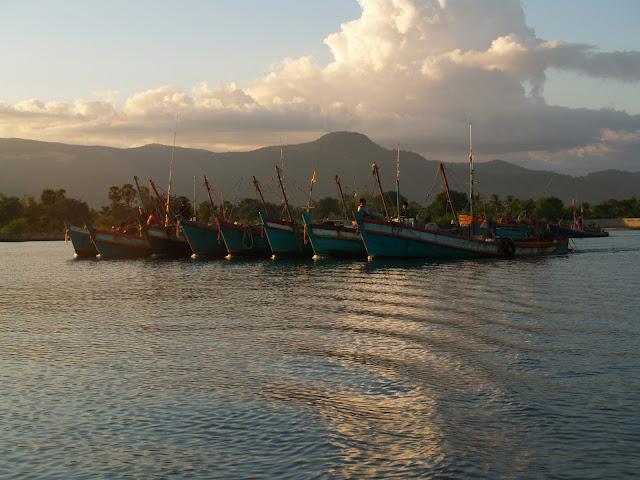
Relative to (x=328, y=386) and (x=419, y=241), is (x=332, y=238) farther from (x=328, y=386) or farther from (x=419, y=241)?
(x=328, y=386)

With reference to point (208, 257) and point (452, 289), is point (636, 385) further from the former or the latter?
point (208, 257)

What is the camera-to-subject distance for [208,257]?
239 ft

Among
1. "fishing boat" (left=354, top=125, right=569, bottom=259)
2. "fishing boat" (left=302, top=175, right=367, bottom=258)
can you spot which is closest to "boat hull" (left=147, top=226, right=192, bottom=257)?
"fishing boat" (left=302, top=175, right=367, bottom=258)

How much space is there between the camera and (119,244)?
76250 millimetres

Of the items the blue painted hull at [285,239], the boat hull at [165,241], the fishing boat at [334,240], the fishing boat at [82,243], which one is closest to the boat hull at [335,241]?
the fishing boat at [334,240]

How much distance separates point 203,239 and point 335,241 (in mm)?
16887

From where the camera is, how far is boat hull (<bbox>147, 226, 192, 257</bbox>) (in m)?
75.8

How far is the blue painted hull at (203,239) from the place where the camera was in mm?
72438

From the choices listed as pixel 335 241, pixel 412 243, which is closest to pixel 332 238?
pixel 335 241

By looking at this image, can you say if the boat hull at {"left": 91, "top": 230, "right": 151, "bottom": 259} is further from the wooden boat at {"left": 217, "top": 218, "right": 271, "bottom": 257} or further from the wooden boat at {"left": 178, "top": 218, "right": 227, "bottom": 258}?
the wooden boat at {"left": 217, "top": 218, "right": 271, "bottom": 257}

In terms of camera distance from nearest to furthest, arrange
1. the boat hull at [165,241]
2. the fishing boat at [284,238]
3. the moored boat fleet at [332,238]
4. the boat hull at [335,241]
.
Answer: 1. the moored boat fleet at [332,238]
2. the boat hull at [335,241]
3. the fishing boat at [284,238]
4. the boat hull at [165,241]

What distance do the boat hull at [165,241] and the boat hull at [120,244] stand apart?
97 cm

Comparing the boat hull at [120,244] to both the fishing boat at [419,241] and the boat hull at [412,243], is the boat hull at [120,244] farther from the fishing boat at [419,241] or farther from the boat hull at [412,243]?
the boat hull at [412,243]

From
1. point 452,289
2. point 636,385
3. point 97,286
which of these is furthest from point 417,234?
point 636,385
